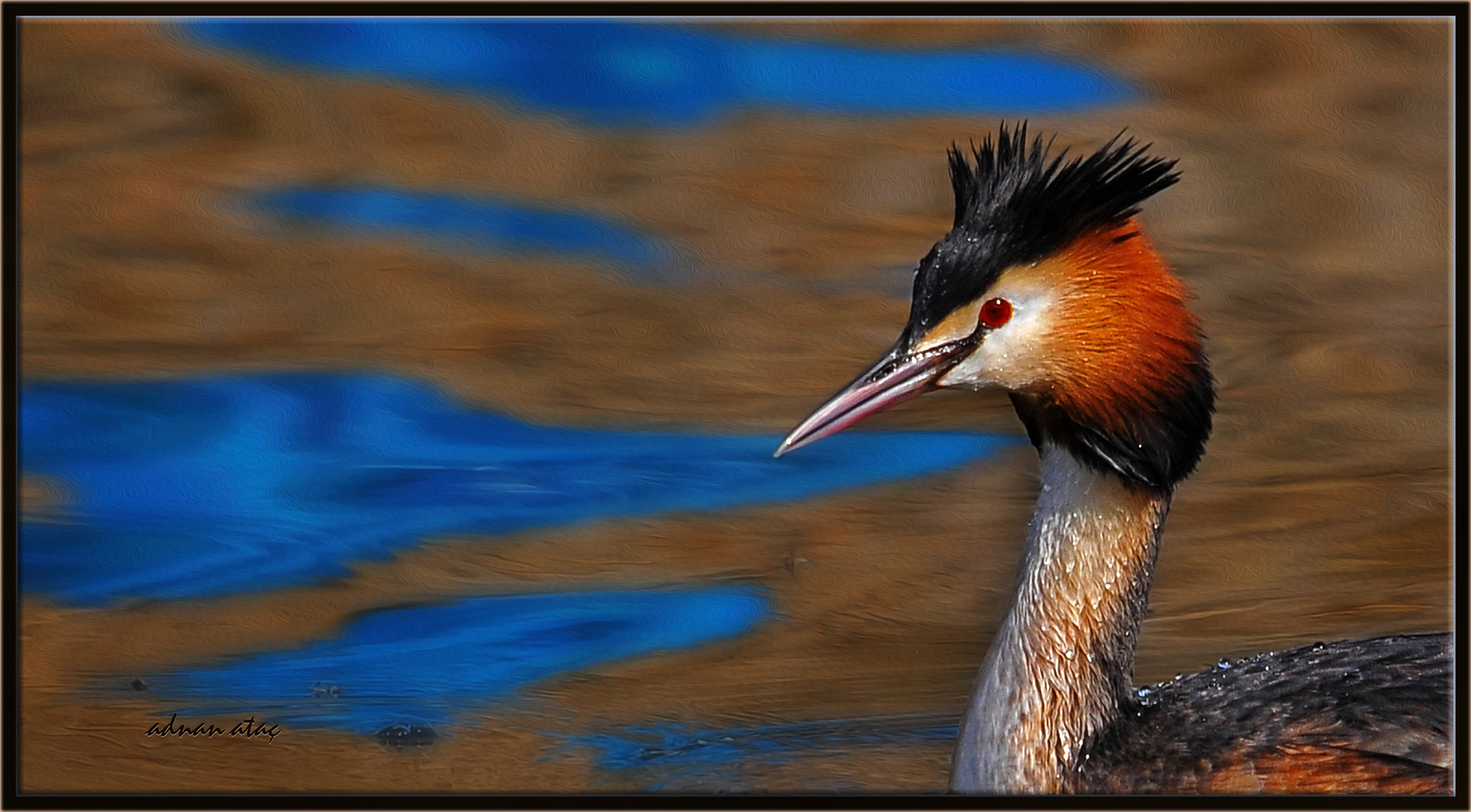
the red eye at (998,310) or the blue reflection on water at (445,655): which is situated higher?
the red eye at (998,310)

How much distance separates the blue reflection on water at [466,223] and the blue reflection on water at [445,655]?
158 centimetres

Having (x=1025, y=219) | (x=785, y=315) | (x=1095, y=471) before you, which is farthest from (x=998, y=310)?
(x=785, y=315)

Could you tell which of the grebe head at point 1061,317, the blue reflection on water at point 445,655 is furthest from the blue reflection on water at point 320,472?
the grebe head at point 1061,317

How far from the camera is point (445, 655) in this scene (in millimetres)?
5945

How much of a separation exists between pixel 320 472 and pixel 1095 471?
2.83 meters

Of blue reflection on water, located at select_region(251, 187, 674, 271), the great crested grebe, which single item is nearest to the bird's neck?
the great crested grebe

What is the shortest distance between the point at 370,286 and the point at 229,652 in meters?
1.69

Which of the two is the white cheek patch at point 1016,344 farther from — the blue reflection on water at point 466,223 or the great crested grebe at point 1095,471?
the blue reflection on water at point 466,223

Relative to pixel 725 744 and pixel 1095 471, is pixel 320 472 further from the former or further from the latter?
pixel 1095 471

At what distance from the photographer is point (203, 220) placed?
23.7ft

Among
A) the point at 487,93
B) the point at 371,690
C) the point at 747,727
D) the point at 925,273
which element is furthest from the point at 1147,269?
the point at 487,93

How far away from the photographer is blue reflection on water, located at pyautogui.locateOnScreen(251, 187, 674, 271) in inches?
288

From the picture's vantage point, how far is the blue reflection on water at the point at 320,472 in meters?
6.29

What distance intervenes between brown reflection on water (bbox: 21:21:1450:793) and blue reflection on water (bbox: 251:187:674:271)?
0.24ft
